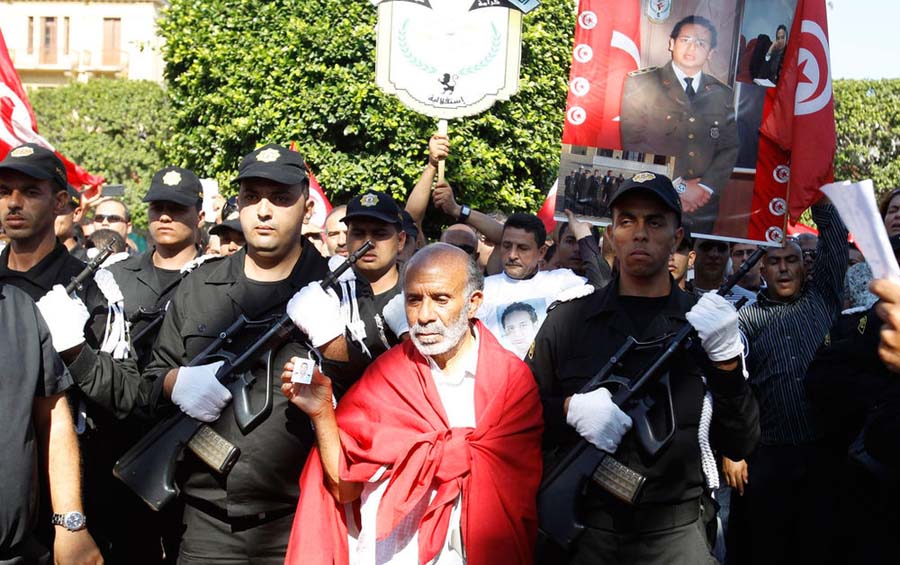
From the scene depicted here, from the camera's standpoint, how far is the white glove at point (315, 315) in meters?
4.27

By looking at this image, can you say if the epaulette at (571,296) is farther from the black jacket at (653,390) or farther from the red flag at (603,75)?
the red flag at (603,75)

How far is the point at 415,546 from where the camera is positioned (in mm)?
3961

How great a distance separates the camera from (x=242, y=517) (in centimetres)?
448

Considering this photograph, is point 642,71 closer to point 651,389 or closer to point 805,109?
point 805,109

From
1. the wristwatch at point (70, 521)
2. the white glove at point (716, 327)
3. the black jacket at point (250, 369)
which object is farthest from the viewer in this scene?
the black jacket at point (250, 369)

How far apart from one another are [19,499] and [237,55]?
647 inches

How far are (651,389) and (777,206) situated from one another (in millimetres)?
3526

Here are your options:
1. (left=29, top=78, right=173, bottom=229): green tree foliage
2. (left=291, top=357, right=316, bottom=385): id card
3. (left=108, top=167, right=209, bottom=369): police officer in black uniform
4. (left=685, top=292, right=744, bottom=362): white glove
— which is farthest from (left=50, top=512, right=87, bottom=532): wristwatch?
(left=29, top=78, right=173, bottom=229): green tree foliage

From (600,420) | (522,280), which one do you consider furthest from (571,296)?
(522,280)

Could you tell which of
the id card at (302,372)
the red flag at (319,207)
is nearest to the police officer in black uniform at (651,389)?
the id card at (302,372)

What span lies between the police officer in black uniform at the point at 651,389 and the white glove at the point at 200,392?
1307 millimetres

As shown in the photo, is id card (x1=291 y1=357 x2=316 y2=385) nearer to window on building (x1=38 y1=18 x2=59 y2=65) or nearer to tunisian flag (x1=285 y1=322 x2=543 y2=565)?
tunisian flag (x1=285 y1=322 x2=543 y2=565)

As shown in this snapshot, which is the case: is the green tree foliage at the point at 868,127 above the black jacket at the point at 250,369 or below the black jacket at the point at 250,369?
above

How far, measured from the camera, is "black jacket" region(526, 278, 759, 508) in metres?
4.14
